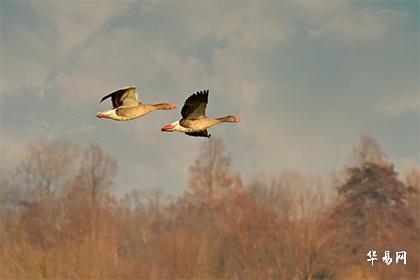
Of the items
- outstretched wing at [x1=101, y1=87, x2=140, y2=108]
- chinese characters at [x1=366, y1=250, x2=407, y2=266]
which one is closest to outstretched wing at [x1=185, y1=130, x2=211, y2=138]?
outstretched wing at [x1=101, y1=87, x2=140, y2=108]

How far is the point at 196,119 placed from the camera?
982 centimetres

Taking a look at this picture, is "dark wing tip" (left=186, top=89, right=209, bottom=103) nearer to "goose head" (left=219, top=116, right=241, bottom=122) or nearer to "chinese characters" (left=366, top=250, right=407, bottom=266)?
"goose head" (left=219, top=116, right=241, bottom=122)

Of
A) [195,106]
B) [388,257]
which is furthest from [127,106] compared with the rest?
[388,257]

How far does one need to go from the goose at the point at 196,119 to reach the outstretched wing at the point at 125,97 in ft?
2.48

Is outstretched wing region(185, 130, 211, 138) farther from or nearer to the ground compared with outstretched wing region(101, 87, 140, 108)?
nearer to the ground

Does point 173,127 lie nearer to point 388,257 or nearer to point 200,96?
point 200,96

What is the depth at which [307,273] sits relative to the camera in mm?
34969

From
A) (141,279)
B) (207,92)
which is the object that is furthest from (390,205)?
(207,92)

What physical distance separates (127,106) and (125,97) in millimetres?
199

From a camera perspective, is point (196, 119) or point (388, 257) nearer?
point (196, 119)

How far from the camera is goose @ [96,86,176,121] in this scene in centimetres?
951

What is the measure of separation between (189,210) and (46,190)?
537 inches

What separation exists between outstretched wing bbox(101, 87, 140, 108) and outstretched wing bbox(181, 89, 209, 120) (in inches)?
29.4

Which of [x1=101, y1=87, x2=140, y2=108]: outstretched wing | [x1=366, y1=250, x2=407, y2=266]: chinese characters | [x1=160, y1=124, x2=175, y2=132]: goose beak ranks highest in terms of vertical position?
[x1=366, y1=250, x2=407, y2=266]: chinese characters
